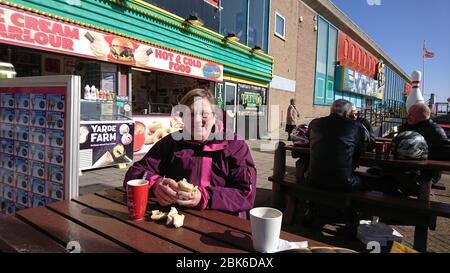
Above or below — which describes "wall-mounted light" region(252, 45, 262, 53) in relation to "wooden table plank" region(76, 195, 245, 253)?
above

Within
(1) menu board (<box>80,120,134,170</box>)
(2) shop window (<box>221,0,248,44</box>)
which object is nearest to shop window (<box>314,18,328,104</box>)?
(2) shop window (<box>221,0,248,44</box>)

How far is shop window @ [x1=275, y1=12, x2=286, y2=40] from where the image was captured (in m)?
13.3

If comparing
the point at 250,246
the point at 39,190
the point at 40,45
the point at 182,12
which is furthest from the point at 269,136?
the point at 250,246

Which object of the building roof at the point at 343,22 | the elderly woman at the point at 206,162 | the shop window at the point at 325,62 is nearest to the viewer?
the elderly woman at the point at 206,162

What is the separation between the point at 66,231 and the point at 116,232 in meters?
0.22

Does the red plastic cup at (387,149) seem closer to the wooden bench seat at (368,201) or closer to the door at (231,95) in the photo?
the wooden bench seat at (368,201)

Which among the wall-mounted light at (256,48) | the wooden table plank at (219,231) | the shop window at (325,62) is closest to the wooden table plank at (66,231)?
the wooden table plank at (219,231)

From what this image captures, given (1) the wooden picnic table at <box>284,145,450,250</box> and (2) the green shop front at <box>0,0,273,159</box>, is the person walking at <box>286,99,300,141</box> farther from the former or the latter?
(1) the wooden picnic table at <box>284,145,450,250</box>

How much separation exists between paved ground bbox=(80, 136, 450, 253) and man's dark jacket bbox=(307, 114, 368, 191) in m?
0.54

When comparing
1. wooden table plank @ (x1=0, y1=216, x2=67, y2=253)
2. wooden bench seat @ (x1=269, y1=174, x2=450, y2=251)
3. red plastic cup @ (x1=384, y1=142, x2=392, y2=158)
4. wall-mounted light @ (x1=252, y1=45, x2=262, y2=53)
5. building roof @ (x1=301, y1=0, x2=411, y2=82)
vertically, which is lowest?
wooden bench seat @ (x1=269, y1=174, x2=450, y2=251)

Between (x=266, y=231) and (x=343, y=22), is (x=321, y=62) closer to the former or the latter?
(x=343, y=22)

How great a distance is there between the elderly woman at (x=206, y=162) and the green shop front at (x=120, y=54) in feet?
12.4

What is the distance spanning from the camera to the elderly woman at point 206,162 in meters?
1.78
